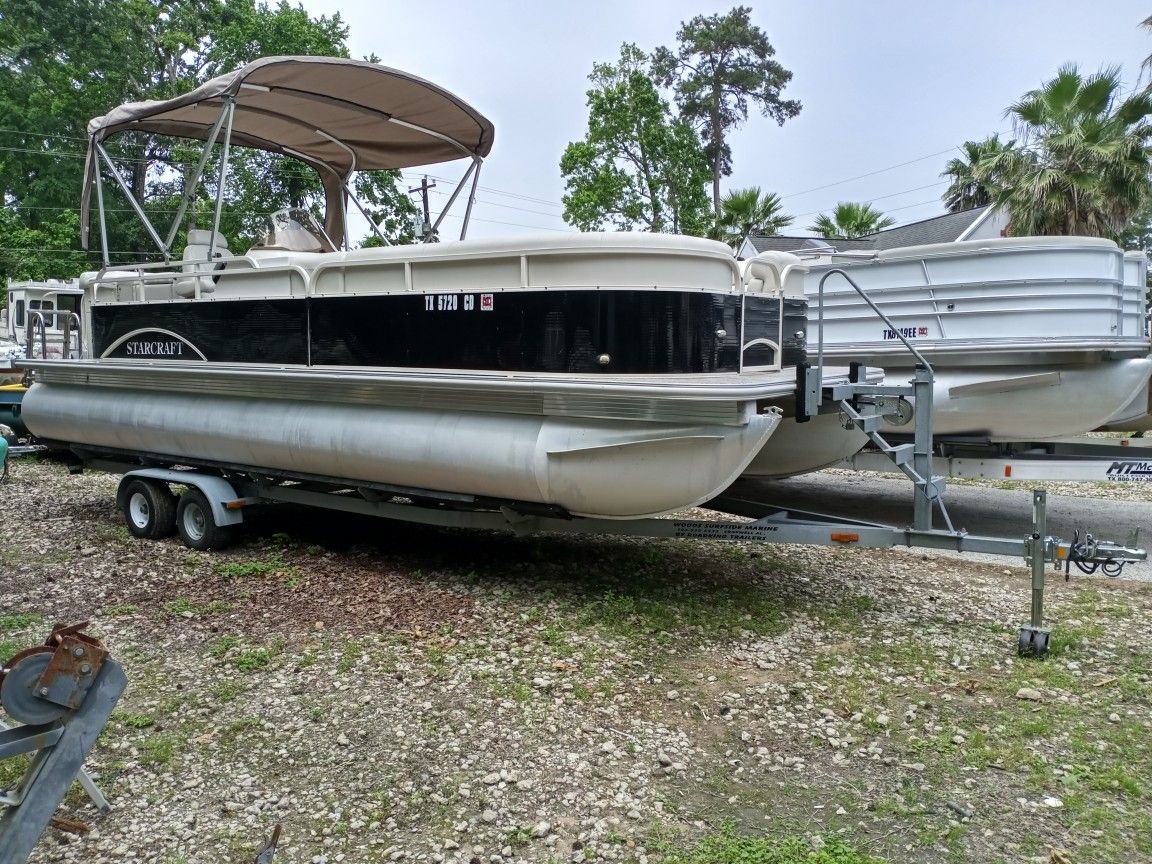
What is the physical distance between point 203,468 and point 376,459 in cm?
242

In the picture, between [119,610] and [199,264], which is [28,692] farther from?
[199,264]

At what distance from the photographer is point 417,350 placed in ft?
19.3

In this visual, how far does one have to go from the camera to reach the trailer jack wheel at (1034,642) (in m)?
4.74

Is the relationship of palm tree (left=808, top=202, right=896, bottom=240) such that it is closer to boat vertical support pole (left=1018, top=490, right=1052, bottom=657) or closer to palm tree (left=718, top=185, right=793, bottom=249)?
palm tree (left=718, top=185, right=793, bottom=249)

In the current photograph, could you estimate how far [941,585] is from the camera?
6289mm

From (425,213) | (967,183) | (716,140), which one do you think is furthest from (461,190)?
(716,140)

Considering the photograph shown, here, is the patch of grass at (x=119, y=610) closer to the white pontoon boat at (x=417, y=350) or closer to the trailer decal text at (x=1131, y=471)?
the white pontoon boat at (x=417, y=350)

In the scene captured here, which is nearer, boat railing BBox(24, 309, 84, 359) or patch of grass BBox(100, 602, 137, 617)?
patch of grass BBox(100, 602, 137, 617)

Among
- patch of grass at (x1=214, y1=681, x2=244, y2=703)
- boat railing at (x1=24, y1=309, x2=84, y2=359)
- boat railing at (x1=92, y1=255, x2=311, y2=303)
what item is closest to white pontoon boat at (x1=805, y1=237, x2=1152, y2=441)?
boat railing at (x1=92, y1=255, x2=311, y2=303)

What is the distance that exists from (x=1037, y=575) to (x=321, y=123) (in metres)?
7.26

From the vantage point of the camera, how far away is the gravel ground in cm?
318

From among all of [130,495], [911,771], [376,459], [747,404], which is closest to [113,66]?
[130,495]

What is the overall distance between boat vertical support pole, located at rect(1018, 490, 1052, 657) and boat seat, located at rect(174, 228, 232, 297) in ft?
20.5

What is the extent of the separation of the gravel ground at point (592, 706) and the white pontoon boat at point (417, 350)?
910 millimetres
